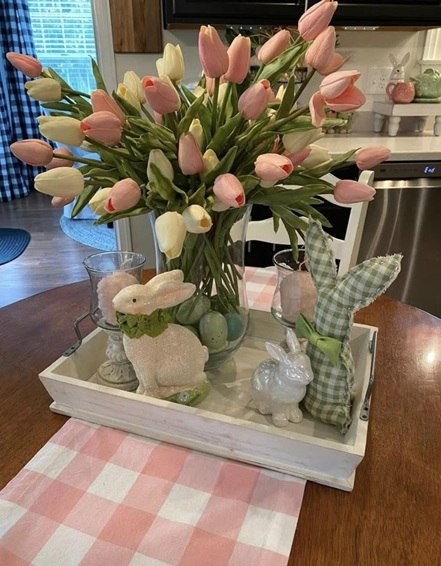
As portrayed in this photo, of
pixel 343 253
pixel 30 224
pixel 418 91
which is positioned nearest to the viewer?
pixel 343 253

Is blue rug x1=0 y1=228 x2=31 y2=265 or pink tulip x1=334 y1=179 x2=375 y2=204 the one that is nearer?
pink tulip x1=334 y1=179 x2=375 y2=204

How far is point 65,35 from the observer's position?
4359mm

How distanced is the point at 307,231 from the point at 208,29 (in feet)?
0.99

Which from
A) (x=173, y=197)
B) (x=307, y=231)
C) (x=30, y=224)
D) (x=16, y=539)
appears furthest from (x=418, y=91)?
(x=30, y=224)

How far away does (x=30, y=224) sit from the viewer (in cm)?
393

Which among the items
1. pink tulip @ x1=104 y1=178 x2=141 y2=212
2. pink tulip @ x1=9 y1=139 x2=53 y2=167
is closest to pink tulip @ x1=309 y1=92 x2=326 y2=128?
pink tulip @ x1=104 y1=178 x2=141 y2=212

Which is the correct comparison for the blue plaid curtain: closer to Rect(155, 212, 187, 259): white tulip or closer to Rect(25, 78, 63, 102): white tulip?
Rect(25, 78, 63, 102): white tulip

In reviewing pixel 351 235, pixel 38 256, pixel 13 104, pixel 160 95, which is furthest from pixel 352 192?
pixel 13 104

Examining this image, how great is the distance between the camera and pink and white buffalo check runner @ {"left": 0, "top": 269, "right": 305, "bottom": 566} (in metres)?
0.51

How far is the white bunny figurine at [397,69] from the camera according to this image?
2279 millimetres

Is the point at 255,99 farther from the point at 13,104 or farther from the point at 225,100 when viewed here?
the point at 13,104

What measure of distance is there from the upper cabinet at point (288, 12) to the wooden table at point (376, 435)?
4.52ft

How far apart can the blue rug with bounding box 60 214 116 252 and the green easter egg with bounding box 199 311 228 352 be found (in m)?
2.83

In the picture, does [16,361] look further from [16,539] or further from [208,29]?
[208,29]
